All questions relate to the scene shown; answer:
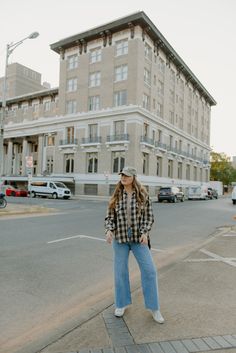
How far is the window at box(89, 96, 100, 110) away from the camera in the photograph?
41.7m

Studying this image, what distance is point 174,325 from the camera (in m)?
3.29

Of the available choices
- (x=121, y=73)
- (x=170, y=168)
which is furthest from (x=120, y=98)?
(x=170, y=168)

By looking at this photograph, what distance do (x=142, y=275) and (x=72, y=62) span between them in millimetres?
45943

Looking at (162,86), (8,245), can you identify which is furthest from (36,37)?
→ (162,86)

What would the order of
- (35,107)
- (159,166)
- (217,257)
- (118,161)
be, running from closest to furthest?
(217,257), (118,161), (159,166), (35,107)

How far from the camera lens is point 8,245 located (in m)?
7.54

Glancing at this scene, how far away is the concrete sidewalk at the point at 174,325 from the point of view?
2.85 m

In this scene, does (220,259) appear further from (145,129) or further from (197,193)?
(197,193)

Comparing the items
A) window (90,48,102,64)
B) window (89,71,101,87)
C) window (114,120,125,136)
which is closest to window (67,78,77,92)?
window (89,71,101,87)

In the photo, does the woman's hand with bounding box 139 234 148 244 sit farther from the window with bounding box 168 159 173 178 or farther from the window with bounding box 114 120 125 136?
the window with bounding box 168 159 173 178

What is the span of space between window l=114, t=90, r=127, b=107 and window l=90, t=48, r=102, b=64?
6.46 m

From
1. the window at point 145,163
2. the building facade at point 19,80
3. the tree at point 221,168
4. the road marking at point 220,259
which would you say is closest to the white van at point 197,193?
the window at point 145,163

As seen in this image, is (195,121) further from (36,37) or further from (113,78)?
(36,37)

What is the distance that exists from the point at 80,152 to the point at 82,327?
39.7 meters
